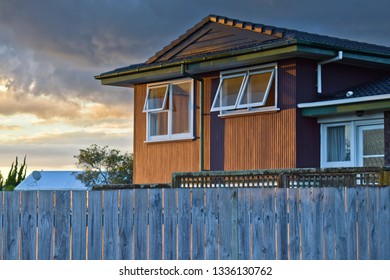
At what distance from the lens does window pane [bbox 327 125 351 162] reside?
67.0 ft

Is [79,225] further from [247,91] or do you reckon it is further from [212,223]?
[247,91]

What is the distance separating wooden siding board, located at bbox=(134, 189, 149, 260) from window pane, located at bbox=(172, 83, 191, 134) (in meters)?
13.4

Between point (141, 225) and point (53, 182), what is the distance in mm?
55756

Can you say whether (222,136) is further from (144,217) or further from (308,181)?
(144,217)

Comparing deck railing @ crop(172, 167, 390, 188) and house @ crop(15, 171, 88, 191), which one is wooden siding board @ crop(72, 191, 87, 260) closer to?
deck railing @ crop(172, 167, 390, 188)

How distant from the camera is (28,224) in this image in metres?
10.8

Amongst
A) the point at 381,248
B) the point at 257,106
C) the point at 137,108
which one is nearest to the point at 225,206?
the point at 381,248

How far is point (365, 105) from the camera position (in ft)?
62.8

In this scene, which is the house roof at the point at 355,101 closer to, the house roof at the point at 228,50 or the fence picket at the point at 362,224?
the house roof at the point at 228,50

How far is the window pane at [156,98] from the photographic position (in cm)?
2447

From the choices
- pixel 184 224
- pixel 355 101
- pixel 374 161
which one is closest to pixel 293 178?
pixel 355 101

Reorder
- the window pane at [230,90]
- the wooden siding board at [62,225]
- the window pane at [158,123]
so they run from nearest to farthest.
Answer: the wooden siding board at [62,225]
the window pane at [230,90]
the window pane at [158,123]

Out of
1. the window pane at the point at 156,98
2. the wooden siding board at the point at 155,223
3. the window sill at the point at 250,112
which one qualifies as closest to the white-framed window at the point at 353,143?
the window sill at the point at 250,112

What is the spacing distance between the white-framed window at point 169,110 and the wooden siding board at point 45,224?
507 inches
